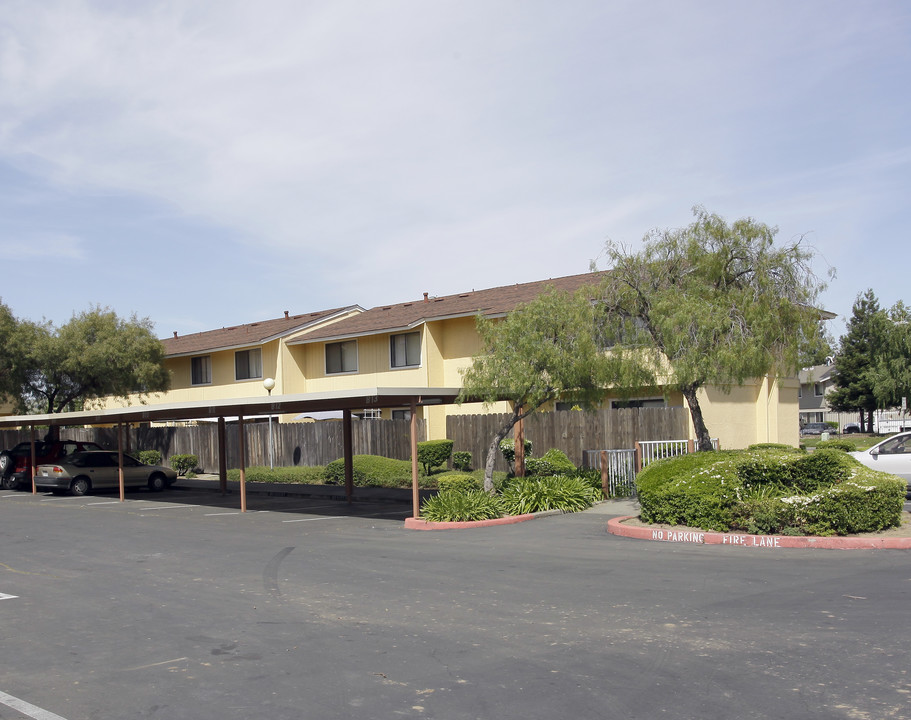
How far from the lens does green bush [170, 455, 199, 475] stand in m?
36.8

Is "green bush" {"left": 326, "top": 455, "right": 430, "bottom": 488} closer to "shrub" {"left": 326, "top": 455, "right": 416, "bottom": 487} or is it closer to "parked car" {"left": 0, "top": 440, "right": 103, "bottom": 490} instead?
"shrub" {"left": 326, "top": 455, "right": 416, "bottom": 487}

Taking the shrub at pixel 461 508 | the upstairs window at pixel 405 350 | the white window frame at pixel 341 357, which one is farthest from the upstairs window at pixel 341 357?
the shrub at pixel 461 508

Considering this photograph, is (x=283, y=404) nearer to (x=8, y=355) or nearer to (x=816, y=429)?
(x=8, y=355)

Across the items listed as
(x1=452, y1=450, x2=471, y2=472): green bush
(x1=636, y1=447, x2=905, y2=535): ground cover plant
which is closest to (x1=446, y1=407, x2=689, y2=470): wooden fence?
(x1=452, y1=450, x2=471, y2=472): green bush

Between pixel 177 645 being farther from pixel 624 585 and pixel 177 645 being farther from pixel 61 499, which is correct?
pixel 61 499

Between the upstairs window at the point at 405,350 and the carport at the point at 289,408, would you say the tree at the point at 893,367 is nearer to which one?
the upstairs window at the point at 405,350

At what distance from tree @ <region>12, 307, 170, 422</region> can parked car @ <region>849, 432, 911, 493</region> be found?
2921cm

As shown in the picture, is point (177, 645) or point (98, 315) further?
point (98, 315)

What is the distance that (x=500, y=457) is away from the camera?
91.1 ft

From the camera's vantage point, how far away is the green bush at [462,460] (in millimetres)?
29031

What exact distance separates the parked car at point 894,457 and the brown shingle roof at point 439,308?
41.4 feet

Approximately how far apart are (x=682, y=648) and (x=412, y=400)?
11.4 metres

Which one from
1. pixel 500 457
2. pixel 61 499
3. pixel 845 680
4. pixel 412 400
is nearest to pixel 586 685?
pixel 845 680

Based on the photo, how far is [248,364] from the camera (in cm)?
4044
